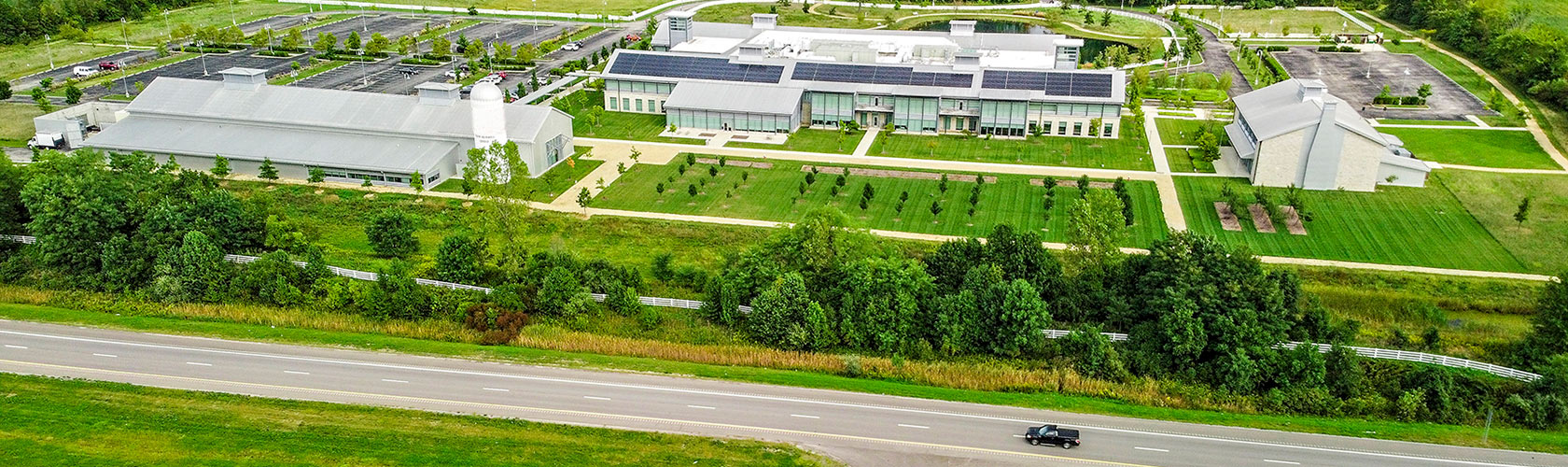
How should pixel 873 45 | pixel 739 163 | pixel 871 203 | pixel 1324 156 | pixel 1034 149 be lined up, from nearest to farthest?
pixel 871 203 < pixel 1324 156 < pixel 739 163 < pixel 1034 149 < pixel 873 45

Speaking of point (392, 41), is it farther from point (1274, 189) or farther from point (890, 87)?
point (1274, 189)

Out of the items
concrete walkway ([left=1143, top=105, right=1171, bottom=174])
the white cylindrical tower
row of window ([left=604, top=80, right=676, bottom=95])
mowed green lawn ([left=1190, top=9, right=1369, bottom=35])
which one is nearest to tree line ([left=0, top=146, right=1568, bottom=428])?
the white cylindrical tower

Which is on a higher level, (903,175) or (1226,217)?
(903,175)

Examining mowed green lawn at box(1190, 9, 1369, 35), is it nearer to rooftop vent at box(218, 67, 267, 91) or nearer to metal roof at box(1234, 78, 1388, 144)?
metal roof at box(1234, 78, 1388, 144)

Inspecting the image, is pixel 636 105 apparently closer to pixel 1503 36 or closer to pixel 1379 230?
pixel 1379 230

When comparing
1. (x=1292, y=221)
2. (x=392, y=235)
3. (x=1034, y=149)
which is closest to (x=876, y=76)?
(x=1034, y=149)

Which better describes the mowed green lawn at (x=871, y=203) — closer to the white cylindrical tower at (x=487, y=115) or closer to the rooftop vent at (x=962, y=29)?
the white cylindrical tower at (x=487, y=115)

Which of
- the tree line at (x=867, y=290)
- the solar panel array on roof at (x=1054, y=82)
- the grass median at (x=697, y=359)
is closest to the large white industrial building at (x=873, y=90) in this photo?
the solar panel array on roof at (x=1054, y=82)

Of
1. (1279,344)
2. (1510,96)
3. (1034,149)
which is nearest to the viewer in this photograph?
Result: (1279,344)

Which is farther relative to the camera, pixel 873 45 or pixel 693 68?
pixel 873 45
